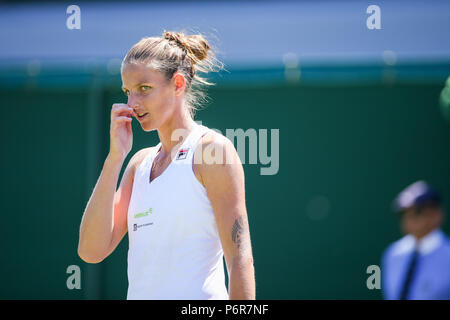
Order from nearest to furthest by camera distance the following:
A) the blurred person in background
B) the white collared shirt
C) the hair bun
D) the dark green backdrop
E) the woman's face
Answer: the woman's face → the hair bun → the blurred person in background → the white collared shirt → the dark green backdrop

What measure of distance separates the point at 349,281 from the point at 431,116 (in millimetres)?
1829

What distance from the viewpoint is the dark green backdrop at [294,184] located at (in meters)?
5.96

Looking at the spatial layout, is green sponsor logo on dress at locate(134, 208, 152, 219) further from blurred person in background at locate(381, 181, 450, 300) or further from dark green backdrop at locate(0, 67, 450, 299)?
dark green backdrop at locate(0, 67, 450, 299)

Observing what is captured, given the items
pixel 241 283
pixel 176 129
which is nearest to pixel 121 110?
pixel 176 129

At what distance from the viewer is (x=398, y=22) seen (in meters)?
7.76

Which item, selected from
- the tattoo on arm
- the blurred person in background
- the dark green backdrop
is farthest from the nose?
the dark green backdrop

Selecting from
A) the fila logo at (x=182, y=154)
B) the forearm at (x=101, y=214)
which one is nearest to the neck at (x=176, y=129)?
the fila logo at (x=182, y=154)

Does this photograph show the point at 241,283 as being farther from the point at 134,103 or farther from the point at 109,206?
the point at 134,103

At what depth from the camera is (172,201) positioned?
2.34 meters

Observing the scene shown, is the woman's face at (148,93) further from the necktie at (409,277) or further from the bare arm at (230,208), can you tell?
the necktie at (409,277)

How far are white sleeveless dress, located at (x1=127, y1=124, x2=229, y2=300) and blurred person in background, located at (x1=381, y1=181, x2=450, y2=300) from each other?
67.2 inches

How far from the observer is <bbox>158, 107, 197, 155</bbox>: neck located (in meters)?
2.54
